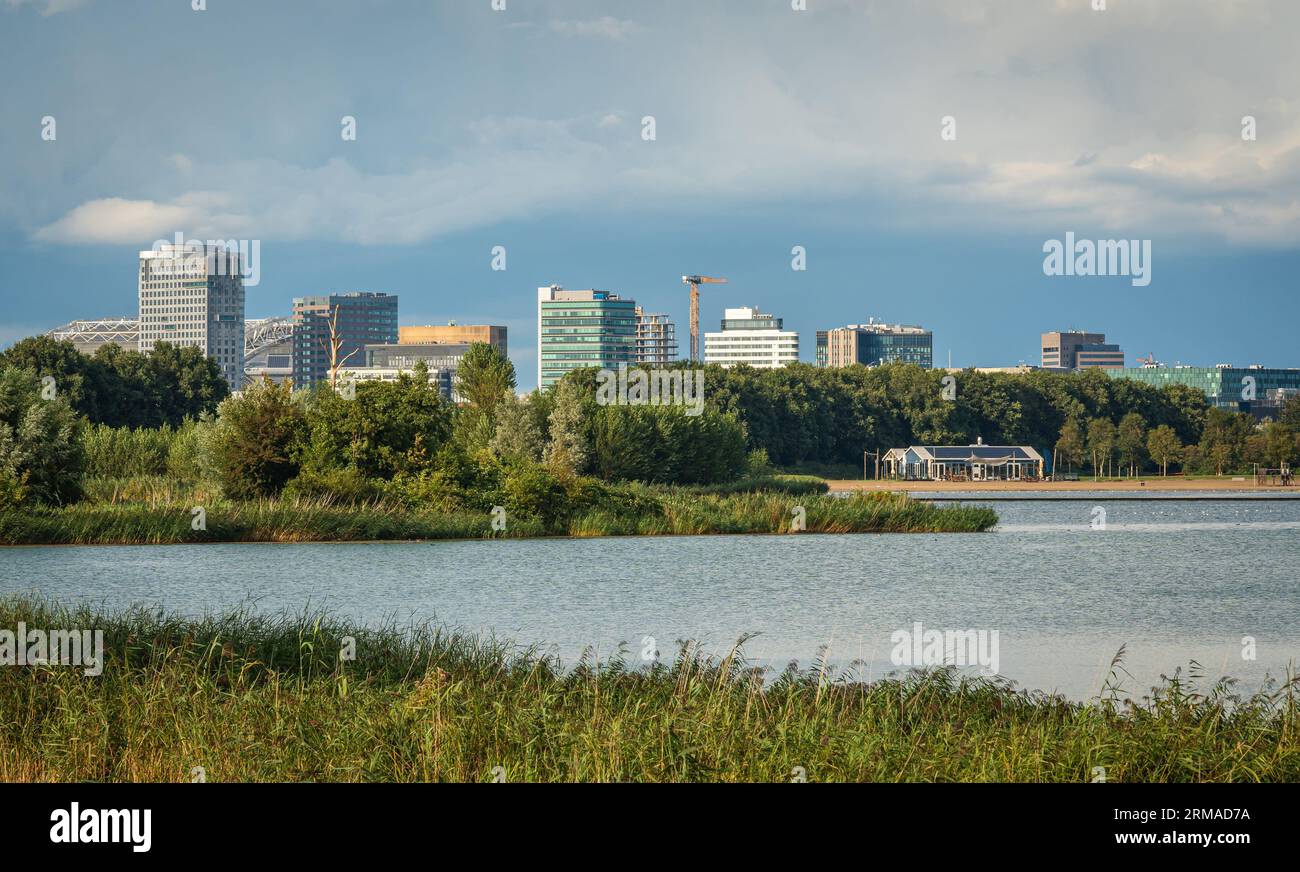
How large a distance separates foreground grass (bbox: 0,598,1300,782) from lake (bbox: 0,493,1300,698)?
4598 millimetres

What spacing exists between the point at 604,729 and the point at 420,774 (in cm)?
143

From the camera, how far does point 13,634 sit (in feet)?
50.4

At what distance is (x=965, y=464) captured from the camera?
123m

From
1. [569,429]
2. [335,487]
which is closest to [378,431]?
[335,487]

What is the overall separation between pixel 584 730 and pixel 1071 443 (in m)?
126

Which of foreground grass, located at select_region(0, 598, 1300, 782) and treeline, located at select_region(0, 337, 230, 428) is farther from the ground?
treeline, located at select_region(0, 337, 230, 428)

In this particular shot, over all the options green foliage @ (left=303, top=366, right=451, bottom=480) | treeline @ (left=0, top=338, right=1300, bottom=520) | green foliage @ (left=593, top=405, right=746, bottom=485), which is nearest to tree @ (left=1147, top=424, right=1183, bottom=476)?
treeline @ (left=0, top=338, right=1300, bottom=520)

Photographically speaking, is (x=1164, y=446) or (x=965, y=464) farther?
(x=1164, y=446)

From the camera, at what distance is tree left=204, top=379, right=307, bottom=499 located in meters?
43.8

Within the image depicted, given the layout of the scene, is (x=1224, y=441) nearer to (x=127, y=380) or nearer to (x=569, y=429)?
(x=569, y=429)

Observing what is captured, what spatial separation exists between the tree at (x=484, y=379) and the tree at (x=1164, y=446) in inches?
3186

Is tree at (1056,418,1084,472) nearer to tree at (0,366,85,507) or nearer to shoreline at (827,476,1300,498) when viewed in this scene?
shoreline at (827,476,1300,498)
